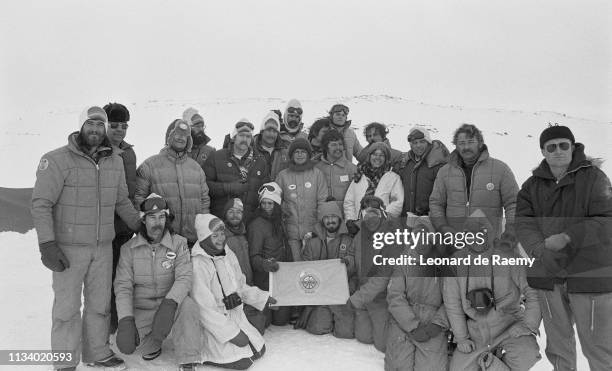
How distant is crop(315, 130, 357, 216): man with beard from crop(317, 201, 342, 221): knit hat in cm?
31

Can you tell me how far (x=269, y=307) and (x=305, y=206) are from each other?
116cm

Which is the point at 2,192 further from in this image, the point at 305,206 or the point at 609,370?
the point at 609,370

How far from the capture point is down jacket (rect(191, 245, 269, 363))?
4.02 meters

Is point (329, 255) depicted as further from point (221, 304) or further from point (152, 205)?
point (152, 205)

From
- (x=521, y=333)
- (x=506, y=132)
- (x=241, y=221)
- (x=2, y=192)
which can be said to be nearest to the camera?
(x=521, y=333)

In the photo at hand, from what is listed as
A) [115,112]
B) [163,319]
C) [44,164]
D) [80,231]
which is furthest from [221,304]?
[115,112]

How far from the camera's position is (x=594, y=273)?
3.27 meters

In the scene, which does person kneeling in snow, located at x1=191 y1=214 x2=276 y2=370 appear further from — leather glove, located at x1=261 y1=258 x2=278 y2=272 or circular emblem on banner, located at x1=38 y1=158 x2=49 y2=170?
circular emblem on banner, located at x1=38 y1=158 x2=49 y2=170

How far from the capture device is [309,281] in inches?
183

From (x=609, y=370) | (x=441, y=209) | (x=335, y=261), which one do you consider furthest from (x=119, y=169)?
(x=609, y=370)

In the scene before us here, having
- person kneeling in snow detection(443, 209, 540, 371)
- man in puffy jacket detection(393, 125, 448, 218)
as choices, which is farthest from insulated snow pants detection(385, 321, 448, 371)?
man in puffy jacket detection(393, 125, 448, 218)

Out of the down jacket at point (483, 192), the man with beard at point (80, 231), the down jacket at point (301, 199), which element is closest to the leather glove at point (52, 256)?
the man with beard at point (80, 231)

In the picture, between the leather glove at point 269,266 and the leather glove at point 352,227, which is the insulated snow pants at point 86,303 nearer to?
the leather glove at point 269,266

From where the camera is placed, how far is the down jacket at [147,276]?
4.03 meters
